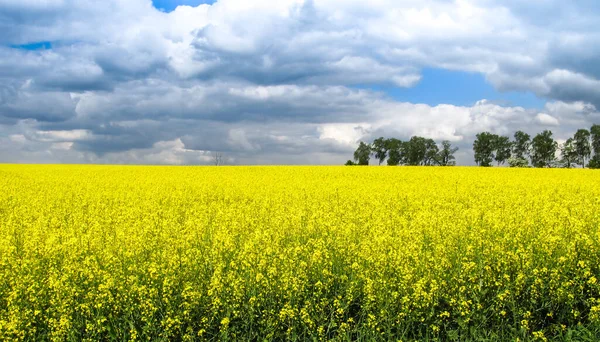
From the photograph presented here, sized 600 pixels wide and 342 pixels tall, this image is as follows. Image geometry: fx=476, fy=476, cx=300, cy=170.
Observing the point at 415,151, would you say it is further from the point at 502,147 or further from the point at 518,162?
the point at 518,162

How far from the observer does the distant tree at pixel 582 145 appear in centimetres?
9444

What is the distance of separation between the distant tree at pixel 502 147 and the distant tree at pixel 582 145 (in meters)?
12.2

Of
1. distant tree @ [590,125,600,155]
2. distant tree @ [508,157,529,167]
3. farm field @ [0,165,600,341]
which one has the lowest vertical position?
farm field @ [0,165,600,341]

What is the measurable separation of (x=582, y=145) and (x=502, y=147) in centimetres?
1470

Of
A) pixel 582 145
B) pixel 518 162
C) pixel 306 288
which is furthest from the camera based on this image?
pixel 582 145

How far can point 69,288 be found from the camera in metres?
6.64

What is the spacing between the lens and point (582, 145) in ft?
311

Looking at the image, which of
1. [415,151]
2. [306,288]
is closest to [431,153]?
[415,151]

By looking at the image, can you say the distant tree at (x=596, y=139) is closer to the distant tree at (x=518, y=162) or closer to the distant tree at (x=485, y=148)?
the distant tree at (x=485, y=148)

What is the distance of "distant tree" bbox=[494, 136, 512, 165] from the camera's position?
325 ft

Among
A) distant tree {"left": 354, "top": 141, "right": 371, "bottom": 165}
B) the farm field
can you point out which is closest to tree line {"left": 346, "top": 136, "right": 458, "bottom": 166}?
distant tree {"left": 354, "top": 141, "right": 371, "bottom": 165}

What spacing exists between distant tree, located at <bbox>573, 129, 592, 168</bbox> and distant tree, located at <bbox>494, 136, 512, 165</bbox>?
12220 mm

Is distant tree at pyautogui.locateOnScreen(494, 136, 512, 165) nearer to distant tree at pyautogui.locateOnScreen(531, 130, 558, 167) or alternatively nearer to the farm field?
distant tree at pyautogui.locateOnScreen(531, 130, 558, 167)

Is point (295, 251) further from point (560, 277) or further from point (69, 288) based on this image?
point (560, 277)
